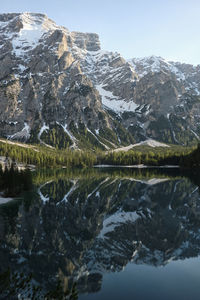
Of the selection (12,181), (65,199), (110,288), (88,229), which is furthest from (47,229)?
(12,181)

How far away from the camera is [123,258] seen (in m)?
29.1

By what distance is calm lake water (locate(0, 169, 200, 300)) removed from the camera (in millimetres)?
22016

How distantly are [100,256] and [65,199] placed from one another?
4243 centimetres

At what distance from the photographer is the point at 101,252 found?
30.7 m

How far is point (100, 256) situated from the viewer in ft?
96.7

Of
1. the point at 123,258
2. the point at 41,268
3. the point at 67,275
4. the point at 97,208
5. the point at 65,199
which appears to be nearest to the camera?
the point at 67,275

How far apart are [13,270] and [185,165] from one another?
190 metres

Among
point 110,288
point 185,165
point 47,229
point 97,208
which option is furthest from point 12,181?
point 185,165

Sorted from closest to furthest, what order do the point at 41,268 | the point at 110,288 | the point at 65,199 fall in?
the point at 110,288
the point at 41,268
the point at 65,199

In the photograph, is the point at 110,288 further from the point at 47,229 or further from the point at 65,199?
the point at 65,199

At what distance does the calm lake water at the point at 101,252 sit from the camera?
2202 centimetres

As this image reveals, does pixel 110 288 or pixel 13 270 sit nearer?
pixel 110 288

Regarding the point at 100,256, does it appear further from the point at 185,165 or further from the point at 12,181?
the point at 185,165

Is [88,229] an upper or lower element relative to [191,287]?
lower
